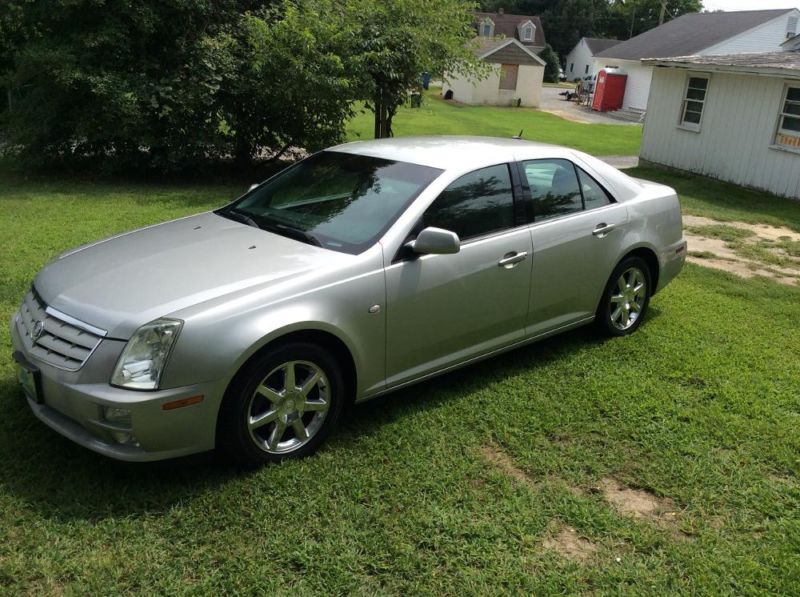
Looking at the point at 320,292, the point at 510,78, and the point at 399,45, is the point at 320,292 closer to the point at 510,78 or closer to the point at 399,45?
the point at 399,45

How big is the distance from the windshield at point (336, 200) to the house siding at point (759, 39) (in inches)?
1510

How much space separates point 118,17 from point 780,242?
35.8 feet

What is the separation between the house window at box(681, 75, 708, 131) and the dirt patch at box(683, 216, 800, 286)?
5690mm

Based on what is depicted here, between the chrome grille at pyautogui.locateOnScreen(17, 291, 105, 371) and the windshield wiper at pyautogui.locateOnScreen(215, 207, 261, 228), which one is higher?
the windshield wiper at pyautogui.locateOnScreen(215, 207, 261, 228)

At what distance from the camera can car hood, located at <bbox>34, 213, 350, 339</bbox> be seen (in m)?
3.23

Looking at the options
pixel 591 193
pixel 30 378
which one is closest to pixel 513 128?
pixel 591 193

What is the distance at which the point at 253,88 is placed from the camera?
12273 millimetres

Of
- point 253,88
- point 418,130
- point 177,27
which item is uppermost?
point 177,27

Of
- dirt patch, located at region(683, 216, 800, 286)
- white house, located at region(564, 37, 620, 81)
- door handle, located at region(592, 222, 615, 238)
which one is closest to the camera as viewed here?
door handle, located at region(592, 222, 615, 238)

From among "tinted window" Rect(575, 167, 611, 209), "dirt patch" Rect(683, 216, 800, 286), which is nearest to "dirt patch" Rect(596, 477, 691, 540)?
"tinted window" Rect(575, 167, 611, 209)

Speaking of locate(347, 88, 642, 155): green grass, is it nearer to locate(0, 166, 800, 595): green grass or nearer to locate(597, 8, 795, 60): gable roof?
locate(597, 8, 795, 60): gable roof

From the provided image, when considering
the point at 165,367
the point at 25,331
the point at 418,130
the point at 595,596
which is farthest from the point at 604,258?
the point at 418,130

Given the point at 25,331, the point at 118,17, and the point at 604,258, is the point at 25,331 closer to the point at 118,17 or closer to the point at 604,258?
the point at 604,258

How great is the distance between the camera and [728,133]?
14531 mm
